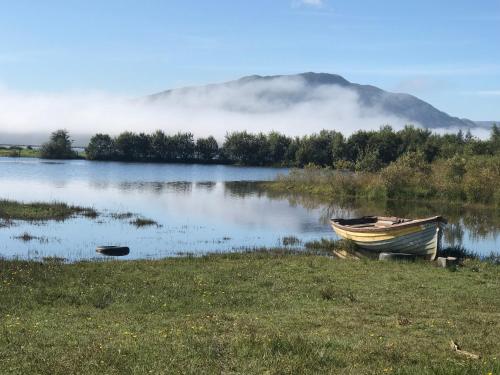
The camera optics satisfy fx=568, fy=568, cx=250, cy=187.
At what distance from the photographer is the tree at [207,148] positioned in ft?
550

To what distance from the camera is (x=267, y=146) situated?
509ft

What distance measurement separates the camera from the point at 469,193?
189 ft

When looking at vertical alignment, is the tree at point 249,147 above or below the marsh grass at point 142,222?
above

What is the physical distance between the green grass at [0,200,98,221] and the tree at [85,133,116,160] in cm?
12290

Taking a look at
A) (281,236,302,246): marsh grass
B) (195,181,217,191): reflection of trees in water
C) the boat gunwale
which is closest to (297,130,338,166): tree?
(195,181,217,191): reflection of trees in water

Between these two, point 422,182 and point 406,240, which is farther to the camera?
point 422,182

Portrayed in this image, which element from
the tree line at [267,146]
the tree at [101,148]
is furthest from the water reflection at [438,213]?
the tree at [101,148]

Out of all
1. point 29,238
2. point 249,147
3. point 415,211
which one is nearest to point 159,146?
point 249,147

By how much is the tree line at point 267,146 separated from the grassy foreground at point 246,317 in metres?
93.6

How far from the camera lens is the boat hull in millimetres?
24047

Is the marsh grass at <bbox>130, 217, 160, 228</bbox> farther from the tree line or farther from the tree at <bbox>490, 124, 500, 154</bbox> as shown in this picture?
the tree line

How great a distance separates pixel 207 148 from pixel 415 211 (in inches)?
4837

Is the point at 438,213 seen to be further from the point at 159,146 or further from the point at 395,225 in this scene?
the point at 159,146

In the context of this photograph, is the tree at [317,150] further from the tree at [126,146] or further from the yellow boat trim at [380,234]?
the yellow boat trim at [380,234]
